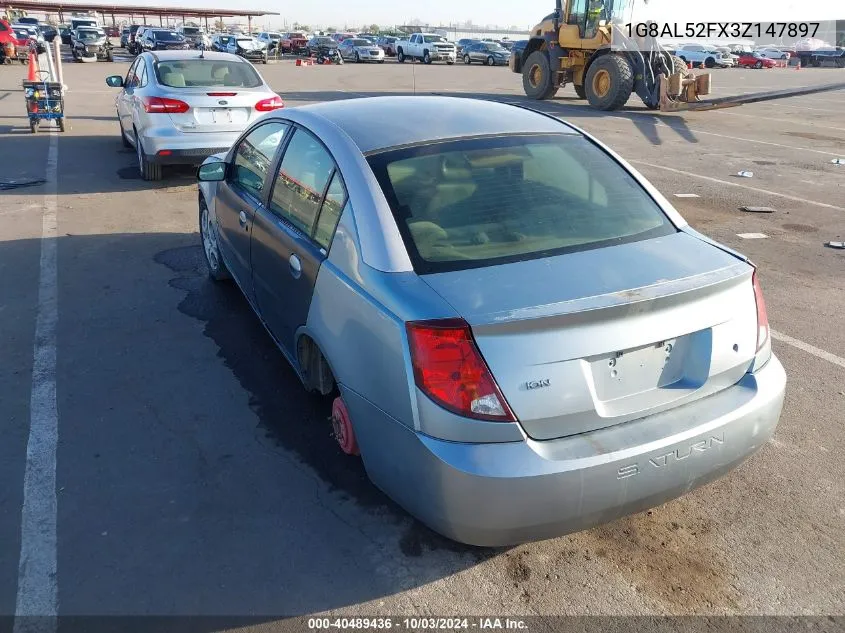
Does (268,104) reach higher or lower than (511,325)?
higher

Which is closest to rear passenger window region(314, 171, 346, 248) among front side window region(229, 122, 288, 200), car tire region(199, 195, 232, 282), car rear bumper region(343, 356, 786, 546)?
car rear bumper region(343, 356, 786, 546)

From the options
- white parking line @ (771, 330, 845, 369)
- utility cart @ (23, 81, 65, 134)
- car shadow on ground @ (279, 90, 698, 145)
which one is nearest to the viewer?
white parking line @ (771, 330, 845, 369)

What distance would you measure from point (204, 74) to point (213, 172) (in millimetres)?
5293

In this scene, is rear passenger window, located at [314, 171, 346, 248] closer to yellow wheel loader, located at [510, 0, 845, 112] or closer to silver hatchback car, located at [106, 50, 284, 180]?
silver hatchback car, located at [106, 50, 284, 180]

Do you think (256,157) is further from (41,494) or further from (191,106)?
(191,106)

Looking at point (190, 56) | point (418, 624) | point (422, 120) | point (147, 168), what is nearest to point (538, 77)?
point (190, 56)

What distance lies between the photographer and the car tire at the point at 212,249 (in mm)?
5529

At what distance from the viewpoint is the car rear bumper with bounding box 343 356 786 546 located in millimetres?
2410

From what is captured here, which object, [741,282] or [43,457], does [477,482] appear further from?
[43,457]

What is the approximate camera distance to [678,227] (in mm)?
3309

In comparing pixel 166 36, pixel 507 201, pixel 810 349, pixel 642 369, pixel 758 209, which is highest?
pixel 166 36

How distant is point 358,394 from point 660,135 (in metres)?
13.9

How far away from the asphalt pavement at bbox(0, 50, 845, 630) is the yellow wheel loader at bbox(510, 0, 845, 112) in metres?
12.0

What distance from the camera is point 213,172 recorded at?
499 cm
